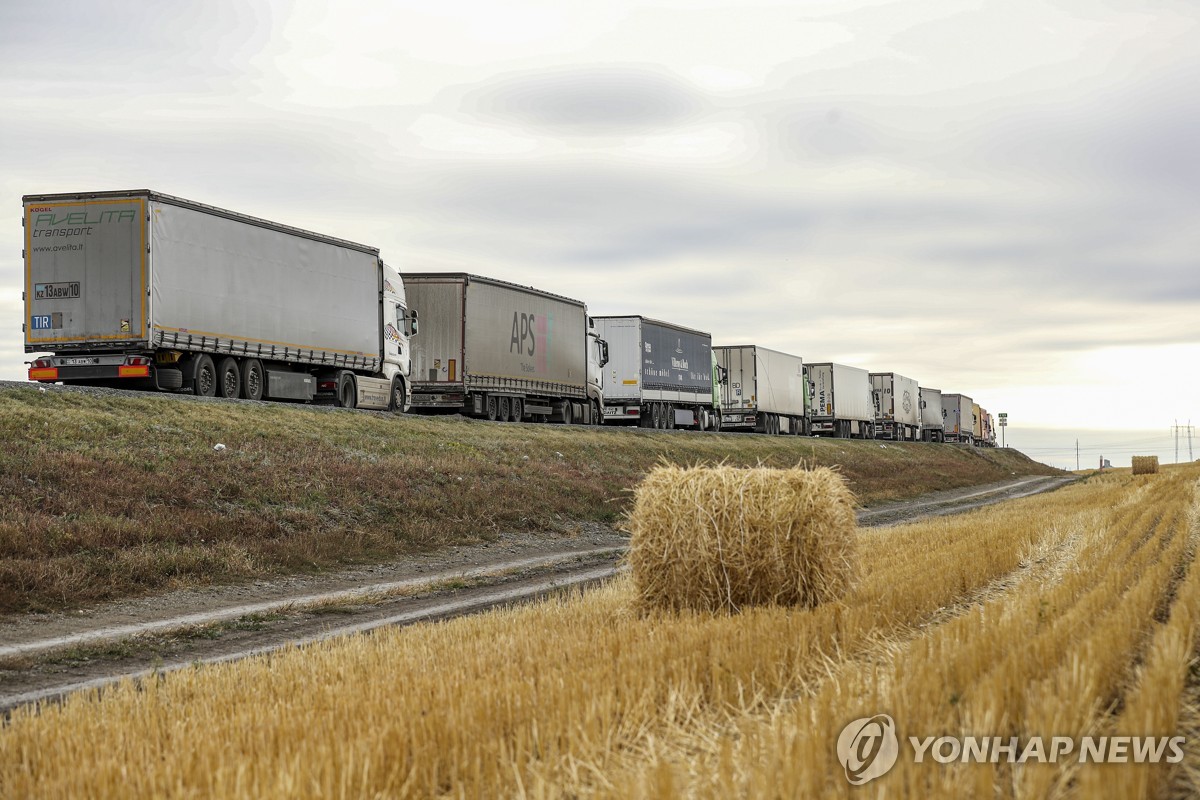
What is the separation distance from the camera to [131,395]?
23.5 m

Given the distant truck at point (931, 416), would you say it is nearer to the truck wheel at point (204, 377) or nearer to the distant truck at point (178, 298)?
the distant truck at point (178, 298)

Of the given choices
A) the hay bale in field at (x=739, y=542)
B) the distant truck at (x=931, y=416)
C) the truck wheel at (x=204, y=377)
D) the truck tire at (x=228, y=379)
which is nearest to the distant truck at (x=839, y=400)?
the distant truck at (x=931, y=416)

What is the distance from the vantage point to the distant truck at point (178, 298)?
83.3ft

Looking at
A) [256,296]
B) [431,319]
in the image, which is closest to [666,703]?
[256,296]

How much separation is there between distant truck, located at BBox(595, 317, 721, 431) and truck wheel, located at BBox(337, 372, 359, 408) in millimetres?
18082

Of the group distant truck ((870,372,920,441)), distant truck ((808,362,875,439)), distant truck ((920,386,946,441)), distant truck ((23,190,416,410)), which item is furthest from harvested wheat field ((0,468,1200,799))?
distant truck ((920,386,946,441))

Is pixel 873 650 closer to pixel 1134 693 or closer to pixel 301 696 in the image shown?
pixel 1134 693

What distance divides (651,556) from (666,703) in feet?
13.9

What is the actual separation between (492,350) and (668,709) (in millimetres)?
32901

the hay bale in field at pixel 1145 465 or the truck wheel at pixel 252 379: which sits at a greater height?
the truck wheel at pixel 252 379

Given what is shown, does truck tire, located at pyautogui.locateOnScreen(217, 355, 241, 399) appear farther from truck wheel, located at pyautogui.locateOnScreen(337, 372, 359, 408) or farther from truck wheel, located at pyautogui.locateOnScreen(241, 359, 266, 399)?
truck wheel, located at pyautogui.locateOnScreen(337, 372, 359, 408)

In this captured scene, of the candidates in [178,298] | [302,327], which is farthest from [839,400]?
[178,298]

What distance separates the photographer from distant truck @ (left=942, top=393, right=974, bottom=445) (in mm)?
103938

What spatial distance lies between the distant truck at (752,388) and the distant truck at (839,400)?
760 cm
